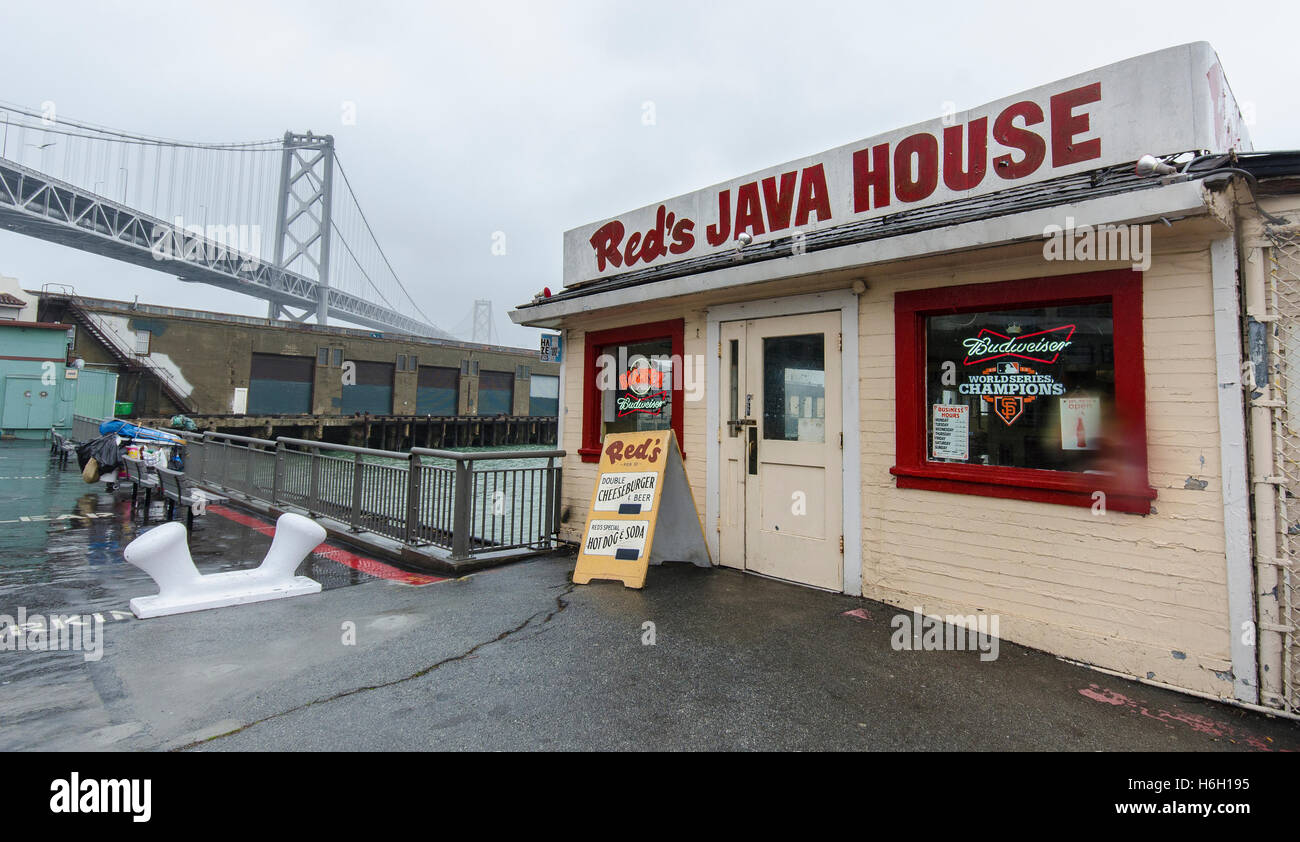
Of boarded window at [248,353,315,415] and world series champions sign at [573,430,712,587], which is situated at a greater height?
boarded window at [248,353,315,415]

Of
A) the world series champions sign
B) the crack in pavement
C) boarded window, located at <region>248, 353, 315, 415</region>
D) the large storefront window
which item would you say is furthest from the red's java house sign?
boarded window, located at <region>248, 353, 315, 415</region>

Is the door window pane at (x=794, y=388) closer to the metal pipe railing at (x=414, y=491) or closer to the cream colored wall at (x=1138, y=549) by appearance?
the cream colored wall at (x=1138, y=549)

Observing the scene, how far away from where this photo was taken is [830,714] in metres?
2.73

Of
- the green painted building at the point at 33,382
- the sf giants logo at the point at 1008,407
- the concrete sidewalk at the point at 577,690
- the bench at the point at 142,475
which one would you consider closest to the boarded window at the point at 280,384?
the green painted building at the point at 33,382

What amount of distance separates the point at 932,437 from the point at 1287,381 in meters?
1.79

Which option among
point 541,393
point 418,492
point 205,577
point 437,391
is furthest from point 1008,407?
point 541,393

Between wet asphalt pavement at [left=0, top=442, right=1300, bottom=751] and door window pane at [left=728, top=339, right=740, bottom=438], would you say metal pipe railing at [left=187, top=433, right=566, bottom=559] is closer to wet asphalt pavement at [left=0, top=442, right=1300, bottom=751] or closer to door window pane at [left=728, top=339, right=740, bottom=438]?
wet asphalt pavement at [left=0, top=442, right=1300, bottom=751]

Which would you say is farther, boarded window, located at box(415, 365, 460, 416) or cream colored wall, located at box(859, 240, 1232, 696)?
boarded window, located at box(415, 365, 460, 416)

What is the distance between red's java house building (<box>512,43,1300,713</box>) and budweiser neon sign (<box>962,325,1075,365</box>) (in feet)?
0.04

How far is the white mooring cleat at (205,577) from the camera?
13.6ft

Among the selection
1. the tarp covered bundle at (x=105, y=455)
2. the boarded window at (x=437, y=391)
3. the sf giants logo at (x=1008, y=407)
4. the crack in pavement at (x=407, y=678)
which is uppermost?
the boarded window at (x=437, y=391)

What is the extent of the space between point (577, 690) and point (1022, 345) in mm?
3599

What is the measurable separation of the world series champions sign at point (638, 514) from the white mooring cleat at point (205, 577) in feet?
7.92

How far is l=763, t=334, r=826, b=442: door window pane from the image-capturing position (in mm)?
4812
